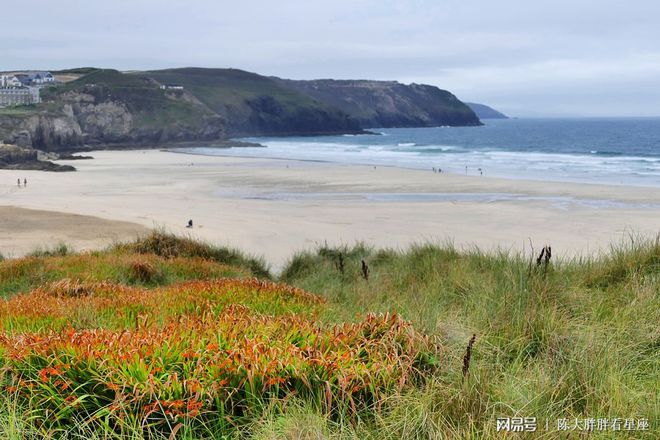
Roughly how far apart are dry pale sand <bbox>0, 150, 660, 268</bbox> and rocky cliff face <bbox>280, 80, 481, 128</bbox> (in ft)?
443

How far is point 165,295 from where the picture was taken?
5980mm

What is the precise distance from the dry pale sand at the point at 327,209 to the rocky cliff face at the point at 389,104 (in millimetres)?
135124

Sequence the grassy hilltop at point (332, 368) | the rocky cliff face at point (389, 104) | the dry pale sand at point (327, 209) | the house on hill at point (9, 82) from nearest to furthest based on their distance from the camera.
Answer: the grassy hilltop at point (332, 368)
the dry pale sand at point (327, 209)
the house on hill at point (9, 82)
the rocky cliff face at point (389, 104)

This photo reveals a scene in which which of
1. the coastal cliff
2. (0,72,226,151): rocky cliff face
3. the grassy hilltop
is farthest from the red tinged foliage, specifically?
(0,72,226,151): rocky cliff face

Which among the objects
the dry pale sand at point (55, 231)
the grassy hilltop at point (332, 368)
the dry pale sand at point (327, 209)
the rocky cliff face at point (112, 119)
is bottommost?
the dry pale sand at point (55, 231)

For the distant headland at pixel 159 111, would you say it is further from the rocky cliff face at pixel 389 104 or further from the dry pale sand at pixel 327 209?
the dry pale sand at pixel 327 209

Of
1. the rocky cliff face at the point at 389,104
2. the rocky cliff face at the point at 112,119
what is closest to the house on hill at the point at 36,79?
the rocky cliff face at the point at 112,119

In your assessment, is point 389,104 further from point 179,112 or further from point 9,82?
point 9,82

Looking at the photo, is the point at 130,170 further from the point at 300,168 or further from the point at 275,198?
the point at 275,198

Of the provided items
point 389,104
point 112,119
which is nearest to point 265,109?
point 112,119

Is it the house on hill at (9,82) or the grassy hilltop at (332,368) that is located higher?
the house on hill at (9,82)

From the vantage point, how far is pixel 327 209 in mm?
25484

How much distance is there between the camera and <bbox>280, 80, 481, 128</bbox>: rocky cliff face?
6993 inches

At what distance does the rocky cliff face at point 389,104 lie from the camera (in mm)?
177625
